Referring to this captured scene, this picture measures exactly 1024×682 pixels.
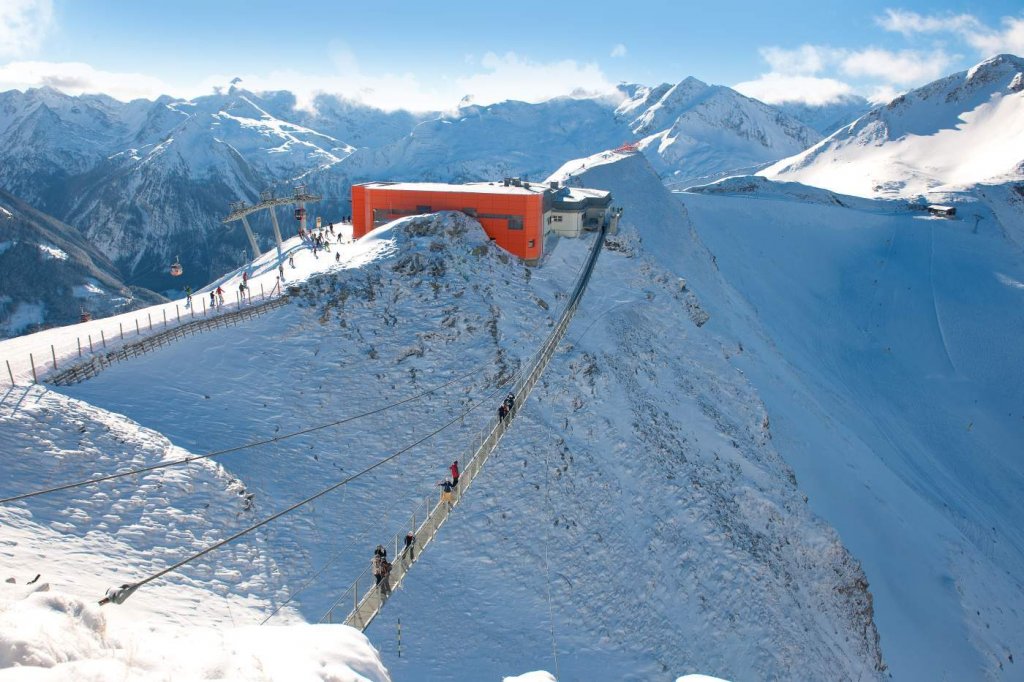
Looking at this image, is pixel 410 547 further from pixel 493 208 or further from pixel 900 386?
pixel 900 386

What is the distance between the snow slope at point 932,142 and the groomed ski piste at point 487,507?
11579cm

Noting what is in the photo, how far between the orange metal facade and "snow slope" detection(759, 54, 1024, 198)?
394 ft

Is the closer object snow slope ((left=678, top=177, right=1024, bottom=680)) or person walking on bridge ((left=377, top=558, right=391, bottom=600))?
person walking on bridge ((left=377, top=558, right=391, bottom=600))

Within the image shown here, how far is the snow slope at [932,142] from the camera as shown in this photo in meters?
146

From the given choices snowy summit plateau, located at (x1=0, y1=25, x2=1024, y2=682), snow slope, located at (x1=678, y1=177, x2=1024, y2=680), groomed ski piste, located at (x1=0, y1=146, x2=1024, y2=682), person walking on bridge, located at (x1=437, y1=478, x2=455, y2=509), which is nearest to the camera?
groomed ski piste, located at (x1=0, y1=146, x2=1024, y2=682)

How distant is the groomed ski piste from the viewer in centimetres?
1994

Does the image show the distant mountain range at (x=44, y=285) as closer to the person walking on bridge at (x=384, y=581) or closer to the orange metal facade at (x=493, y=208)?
the orange metal facade at (x=493, y=208)

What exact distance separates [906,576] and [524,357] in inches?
1148

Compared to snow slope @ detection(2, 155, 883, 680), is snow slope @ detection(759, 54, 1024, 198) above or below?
above

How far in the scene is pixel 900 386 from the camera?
72688 millimetres

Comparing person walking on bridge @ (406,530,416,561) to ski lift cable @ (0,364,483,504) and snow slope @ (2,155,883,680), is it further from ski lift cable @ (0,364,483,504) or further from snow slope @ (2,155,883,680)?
ski lift cable @ (0,364,483,504)

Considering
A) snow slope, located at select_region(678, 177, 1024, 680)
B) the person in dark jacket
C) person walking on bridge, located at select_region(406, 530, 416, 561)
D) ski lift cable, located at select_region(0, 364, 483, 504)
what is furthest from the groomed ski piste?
the person in dark jacket

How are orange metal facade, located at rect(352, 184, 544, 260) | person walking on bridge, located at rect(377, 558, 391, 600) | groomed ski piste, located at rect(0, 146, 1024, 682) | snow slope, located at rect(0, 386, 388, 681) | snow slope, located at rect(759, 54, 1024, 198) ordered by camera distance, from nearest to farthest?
snow slope, located at rect(0, 386, 388, 681)
person walking on bridge, located at rect(377, 558, 391, 600)
groomed ski piste, located at rect(0, 146, 1024, 682)
orange metal facade, located at rect(352, 184, 544, 260)
snow slope, located at rect(759, 54, 1024, 198)

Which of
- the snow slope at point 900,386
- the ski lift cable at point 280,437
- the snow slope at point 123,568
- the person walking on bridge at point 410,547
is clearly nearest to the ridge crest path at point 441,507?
the person walking on bridge at point 410,547
